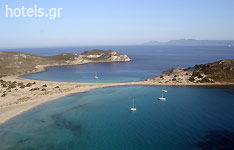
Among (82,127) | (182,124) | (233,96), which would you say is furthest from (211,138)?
(233,96)

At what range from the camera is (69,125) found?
152ft

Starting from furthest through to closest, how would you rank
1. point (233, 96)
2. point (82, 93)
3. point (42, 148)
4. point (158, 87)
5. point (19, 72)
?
1. point (19, 72)
2. point (158, 87)
3. point (82, 93)
4. point (233, 96)
5. point (42, 148)

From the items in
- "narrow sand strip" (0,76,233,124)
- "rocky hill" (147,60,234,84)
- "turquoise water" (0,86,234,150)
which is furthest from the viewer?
"rocky hill" (147,60,234,84)

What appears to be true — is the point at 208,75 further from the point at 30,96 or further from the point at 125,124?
the point at 30,96

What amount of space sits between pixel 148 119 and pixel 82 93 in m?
37.0

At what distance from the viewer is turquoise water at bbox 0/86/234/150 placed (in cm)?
3709

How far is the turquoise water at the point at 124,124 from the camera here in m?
37.1

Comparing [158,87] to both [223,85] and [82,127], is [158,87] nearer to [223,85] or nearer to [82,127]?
[223,85]

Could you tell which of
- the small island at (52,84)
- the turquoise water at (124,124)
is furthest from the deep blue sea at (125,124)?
the small island at (52,84)

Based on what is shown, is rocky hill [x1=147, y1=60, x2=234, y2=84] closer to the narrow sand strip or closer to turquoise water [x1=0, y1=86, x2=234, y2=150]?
the narrow sand strip

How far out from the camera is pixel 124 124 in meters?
46.5

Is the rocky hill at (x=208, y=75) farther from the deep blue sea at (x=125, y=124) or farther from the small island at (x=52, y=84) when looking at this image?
the deep blue sea at (x=125, y=124)

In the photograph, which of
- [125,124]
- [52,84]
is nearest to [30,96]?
[52,84]

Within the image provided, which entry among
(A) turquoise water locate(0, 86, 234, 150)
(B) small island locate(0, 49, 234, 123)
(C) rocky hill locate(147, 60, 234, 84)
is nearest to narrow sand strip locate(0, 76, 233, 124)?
(B) small island locate(0, 49, 234, 123)
